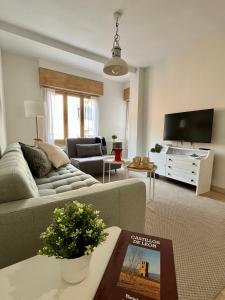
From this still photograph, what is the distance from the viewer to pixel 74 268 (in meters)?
0.59

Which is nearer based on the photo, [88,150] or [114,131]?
[88,150]

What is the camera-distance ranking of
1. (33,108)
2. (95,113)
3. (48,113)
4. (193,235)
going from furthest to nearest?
(95,113) → (48,113) → (33,108) → (193,235)

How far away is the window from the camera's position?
4.70 meters

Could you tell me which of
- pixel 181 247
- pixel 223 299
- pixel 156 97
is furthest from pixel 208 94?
pixel 223 299

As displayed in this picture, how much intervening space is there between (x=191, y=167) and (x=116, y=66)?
82.1 inches

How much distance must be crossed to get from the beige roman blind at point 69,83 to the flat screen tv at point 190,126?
2.41 meters

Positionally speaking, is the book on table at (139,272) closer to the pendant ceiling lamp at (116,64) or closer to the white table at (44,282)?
the white table at (44,282)

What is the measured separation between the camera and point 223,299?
3.64 feet

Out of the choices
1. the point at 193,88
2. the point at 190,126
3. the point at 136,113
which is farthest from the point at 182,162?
the point at 136,113

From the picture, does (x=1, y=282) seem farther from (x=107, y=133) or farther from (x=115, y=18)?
(x=107, y=133)

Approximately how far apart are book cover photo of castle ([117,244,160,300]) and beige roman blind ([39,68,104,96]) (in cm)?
442

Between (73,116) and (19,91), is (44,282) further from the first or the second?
(73,116)

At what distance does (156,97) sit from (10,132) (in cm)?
365

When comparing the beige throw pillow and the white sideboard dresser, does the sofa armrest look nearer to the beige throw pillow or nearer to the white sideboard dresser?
the beige throw pillow
